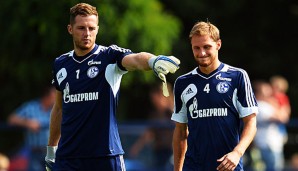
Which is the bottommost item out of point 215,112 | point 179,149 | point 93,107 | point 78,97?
point 179,149

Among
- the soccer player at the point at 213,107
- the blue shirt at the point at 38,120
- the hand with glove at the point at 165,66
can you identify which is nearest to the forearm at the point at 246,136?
the soccer player at the point at 213,107

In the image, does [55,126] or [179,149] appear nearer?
[179,149]

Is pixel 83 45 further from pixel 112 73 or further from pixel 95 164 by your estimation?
pixel 95 164

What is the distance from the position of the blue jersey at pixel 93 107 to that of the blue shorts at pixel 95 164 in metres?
0.04

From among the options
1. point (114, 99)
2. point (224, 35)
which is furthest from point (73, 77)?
point (224, 35)

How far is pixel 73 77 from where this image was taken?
31.3 feet

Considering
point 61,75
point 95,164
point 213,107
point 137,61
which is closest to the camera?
point 137,61

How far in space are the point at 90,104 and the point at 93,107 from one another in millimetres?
42

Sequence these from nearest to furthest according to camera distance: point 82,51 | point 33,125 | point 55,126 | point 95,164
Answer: point 95,164 → point 82,51 → point 55,126 → point 33,125

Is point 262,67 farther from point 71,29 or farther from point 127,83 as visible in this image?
point 71,29

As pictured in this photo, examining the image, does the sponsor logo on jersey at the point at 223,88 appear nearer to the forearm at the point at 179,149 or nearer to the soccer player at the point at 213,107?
the soccer player at the point at 213,107

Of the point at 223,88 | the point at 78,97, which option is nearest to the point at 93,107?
the point at 78,97

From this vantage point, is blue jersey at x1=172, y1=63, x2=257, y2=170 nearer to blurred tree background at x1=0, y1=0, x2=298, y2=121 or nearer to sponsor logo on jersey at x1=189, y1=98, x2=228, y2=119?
sponsor logo on jersey at x1=189, y1=98, x2=228, y2=119

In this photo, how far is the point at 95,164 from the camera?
9.32 m
